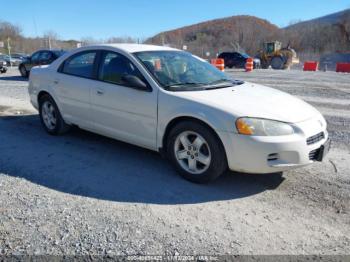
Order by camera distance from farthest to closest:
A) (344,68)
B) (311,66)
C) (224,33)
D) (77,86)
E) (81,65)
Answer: (224,33)
(311,66)
(344,68)
(81,65)
(77,86)

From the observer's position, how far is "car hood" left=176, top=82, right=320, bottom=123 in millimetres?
3500

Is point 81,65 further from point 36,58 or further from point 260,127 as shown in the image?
point 36,58

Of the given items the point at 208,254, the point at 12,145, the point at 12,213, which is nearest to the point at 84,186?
the point at 12,213

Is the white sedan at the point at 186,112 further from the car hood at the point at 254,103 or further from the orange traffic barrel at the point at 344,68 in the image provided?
the orange traffic barrel at the point at 344,68

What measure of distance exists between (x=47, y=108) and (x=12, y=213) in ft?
9.66

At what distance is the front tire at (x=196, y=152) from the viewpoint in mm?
3577

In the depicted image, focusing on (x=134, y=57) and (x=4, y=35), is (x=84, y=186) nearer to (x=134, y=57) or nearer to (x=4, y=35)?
(x=134, y=57)

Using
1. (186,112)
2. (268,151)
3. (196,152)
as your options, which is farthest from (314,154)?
(186,112)

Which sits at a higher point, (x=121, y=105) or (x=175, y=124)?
(x=121, y=105)

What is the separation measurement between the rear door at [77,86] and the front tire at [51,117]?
0.23 meters

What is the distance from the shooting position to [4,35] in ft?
209

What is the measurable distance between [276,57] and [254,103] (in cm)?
3063

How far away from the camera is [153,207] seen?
3297mm

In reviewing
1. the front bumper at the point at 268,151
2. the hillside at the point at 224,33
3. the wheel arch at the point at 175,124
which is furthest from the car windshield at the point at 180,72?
the hillside at the point at 224,33
